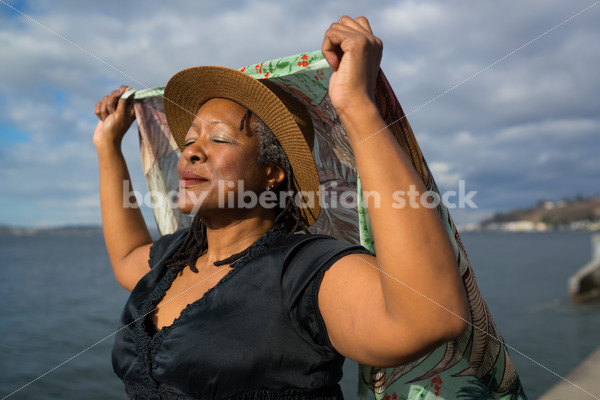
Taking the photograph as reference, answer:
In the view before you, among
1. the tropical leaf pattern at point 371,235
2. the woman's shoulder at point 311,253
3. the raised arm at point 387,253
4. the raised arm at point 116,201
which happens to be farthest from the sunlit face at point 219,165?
the raised arm at point 116,201

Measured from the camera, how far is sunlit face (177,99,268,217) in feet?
6.17

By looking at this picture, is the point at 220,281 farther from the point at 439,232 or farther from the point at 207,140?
the point at 439,232

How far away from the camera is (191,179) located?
6.31 ft

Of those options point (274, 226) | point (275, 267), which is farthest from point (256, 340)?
point (274, 226)

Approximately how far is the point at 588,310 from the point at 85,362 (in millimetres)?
16788

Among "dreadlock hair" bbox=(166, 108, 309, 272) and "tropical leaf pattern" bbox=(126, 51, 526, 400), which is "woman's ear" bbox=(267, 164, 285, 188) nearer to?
"dreadlock hair" bbox=(166, 108, 309, 272)

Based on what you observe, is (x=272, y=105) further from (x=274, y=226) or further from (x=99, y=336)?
(x=99, y=336)

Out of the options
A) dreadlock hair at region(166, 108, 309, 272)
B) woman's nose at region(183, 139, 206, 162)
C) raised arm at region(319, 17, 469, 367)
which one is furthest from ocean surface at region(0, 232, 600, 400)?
raised arm at region(319, 17, 469, 367)

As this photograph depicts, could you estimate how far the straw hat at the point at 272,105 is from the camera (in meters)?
→ 1.89

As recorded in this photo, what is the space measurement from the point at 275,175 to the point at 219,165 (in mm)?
283

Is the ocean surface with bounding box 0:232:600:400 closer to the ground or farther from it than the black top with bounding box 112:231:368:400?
closer to the ground

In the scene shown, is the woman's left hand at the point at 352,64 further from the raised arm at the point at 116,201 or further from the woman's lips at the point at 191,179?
the raised arm at the point at 116,201

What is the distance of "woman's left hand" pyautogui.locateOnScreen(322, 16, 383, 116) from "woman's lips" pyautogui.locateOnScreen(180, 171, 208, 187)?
0.84 m

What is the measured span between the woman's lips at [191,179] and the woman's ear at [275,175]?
289 mm
